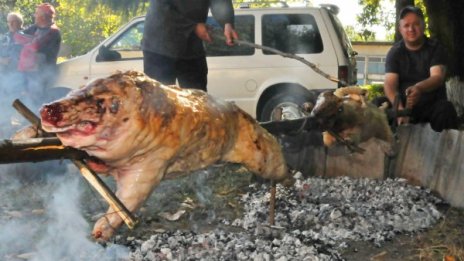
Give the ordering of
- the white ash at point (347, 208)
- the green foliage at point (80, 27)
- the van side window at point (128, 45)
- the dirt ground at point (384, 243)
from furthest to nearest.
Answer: the green foliage at point (80, 27) → the van side window at point (128, 45) → the white ash at point (347, 208) → the dirt ground at point (384, 243)

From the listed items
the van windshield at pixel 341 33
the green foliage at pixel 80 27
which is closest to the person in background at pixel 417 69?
the van windshield at pixel 341 33

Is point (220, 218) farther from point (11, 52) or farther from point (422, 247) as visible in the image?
point (11, 52)

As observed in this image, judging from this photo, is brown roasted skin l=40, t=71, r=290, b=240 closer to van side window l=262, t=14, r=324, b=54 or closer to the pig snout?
the pig snout

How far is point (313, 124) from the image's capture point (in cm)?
405

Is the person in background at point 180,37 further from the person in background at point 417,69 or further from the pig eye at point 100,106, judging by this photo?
the pig eye at point 100,106

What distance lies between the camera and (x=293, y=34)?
953cm

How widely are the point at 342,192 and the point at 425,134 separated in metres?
1.06

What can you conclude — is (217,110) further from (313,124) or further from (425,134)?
(425,134)

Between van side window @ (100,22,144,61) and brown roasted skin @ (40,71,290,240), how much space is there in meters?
6.86

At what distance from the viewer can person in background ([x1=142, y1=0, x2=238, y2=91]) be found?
4.86 meters

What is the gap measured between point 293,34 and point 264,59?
2.30 ft

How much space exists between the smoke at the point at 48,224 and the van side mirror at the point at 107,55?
415cm

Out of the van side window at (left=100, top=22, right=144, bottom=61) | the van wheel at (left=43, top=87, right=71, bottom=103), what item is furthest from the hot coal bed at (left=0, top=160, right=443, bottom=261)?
the van side window at (left=100, top=22, right=144, bottom=61)

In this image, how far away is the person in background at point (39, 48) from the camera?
314 inches
